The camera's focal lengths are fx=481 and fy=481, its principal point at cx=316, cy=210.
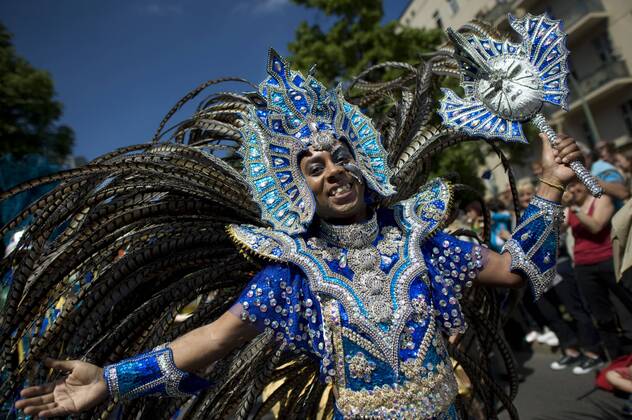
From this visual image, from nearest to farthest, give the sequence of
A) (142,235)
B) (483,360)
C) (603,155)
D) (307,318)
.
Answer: (307,318) < (142,235) < (483,360) < (603,155)

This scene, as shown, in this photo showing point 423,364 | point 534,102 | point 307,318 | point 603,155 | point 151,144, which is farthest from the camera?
point 603,155

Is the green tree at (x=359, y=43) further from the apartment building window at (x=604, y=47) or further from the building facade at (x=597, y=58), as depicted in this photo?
the apartment building window at (x=604, y=47)

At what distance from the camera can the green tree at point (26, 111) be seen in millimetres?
15109

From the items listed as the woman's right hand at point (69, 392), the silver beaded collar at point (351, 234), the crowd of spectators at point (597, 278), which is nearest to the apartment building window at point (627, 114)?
the crowd of spectators at point (597, 278)

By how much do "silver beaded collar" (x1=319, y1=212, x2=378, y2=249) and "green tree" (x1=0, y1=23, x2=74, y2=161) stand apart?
1524 cm

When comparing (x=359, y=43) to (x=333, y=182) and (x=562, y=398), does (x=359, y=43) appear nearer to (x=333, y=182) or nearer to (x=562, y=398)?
(x=562, y=398)

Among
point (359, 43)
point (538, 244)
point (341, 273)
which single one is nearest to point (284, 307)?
point (341, 273)

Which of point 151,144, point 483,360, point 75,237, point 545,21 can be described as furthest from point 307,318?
point 545,21

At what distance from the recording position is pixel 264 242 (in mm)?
1820

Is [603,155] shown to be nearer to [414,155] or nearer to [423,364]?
[414,155]

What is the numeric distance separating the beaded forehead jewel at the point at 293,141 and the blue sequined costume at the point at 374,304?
125mm

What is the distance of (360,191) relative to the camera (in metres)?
1.87

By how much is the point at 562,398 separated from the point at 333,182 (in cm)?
334

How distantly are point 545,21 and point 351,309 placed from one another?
4.67 ft
